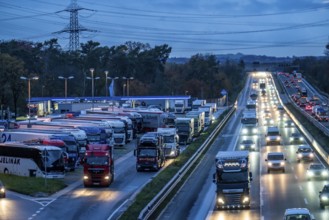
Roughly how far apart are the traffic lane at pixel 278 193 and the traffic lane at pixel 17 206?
38.1 ft

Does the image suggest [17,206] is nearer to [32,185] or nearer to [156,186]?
[32,185]

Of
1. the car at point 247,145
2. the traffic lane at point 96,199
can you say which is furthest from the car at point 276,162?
the car at point 247,145

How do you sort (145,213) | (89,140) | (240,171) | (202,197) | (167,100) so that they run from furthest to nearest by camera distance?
(167,100) → (89,140) → (202,197) → (240,171) → (145,213)

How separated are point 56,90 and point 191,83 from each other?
1738 inches

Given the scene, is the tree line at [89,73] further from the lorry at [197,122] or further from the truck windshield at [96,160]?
the truck windshield at [96,160]

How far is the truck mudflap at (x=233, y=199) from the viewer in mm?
33938

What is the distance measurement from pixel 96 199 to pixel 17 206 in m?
4.62

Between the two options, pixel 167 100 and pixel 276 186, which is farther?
pixel 167 100

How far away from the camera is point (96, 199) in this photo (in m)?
39.0

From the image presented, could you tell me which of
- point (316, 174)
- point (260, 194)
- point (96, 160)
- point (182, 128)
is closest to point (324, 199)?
point (260, 194)

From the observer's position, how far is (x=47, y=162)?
4759 cm

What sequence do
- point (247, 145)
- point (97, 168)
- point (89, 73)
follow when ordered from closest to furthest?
point (97, 168)
point (247, 145)
point (89, 73)

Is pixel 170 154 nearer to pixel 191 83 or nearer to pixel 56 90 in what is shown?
pixel 56 90

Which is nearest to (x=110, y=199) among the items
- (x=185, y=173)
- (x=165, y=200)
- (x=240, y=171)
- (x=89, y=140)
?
(x=165, y=200)
